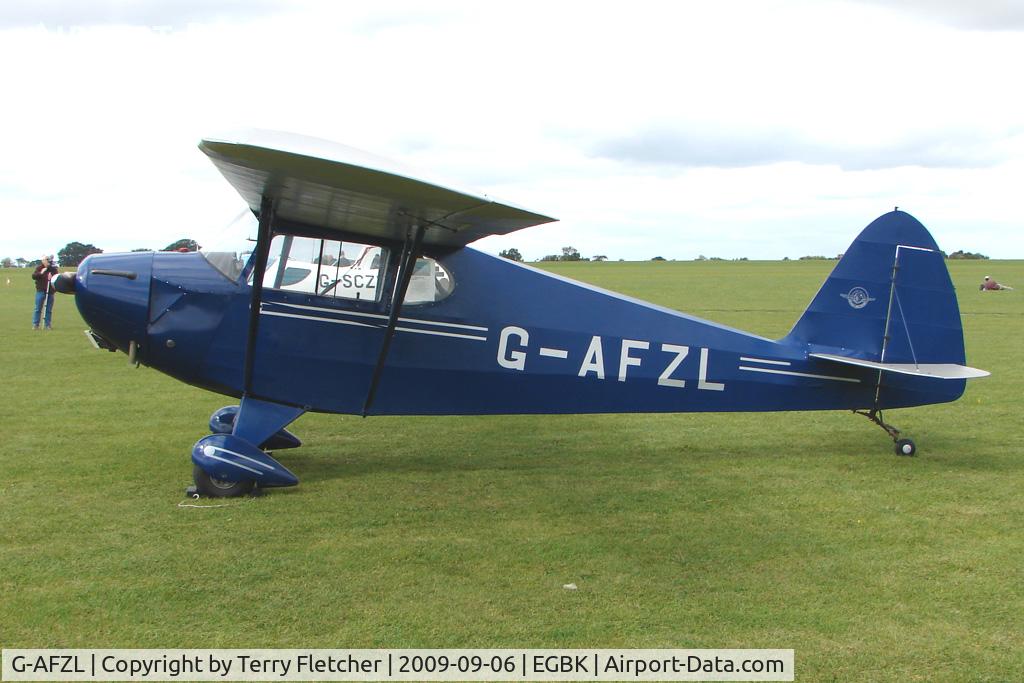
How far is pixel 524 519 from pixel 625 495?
1.02 metres

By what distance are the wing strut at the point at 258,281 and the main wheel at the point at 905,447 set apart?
18.7 ft

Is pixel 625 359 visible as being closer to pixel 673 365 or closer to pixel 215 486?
pixel 673 365

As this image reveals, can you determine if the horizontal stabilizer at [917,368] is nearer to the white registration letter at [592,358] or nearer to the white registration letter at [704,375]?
the white registration letter at [704,375]

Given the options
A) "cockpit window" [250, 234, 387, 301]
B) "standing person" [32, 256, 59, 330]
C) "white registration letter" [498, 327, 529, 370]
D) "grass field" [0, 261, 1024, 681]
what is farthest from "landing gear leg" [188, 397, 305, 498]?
"standing person" [32, 256, 59, 330]

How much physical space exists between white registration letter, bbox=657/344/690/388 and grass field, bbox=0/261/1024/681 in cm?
74

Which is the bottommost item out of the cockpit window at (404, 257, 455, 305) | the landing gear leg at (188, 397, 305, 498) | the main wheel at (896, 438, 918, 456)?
the landing gear leg at (188, 397, 305, 498)

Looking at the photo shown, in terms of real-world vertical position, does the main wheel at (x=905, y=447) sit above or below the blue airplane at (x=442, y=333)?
below

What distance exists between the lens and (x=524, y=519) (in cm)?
613

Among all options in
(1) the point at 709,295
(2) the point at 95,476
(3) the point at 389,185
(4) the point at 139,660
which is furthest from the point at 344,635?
(1) the point at 709,295

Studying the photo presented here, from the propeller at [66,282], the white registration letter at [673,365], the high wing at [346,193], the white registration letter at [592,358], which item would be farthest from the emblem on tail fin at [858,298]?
the propeller at [66,282]

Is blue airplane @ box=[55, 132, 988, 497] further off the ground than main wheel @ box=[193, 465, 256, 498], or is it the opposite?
blue airplane @ box=[55, 132, 988, 497]

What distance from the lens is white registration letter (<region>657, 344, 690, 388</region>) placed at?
7.69 meters

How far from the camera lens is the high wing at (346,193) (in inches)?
194

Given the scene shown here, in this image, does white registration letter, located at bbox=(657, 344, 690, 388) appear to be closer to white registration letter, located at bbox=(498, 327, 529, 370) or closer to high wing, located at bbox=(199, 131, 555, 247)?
white registration letter, located at bbox=(498, 327, 529, 370)
